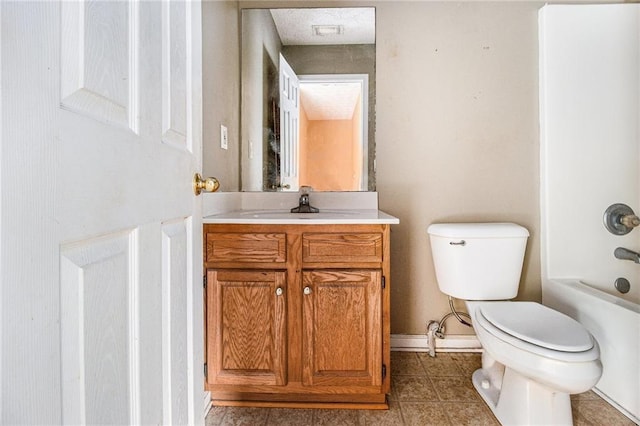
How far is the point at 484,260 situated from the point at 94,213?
64.8 inches

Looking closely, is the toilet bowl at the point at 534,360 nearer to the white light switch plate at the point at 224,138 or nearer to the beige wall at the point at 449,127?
the beige wall at the point at 449,127

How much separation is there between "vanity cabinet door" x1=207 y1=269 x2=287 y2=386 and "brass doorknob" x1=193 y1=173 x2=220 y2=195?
0.62 m

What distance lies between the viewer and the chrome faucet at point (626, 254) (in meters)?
1.75

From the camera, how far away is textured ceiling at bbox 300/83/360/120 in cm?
200

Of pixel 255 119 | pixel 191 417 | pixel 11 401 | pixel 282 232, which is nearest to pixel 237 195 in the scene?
pixel 255 119

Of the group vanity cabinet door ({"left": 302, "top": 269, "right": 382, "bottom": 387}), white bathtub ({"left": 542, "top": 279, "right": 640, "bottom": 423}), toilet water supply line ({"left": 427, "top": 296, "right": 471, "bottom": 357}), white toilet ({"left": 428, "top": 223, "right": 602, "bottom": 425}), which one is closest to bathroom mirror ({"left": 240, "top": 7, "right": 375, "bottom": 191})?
white toilet ({"left": 428, "top": 223, "right": 602, "bottom": 425})

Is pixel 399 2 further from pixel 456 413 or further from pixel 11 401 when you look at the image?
pixel 11 401

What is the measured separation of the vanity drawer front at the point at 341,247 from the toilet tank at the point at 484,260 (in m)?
0.49

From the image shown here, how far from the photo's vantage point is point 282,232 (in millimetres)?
1451

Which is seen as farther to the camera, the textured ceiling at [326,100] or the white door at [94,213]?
the textured ceiling at [326,100]

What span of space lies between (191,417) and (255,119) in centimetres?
154

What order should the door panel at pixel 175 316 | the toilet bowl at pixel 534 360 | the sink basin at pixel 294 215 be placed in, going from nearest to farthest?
the door panel at pixel 175 316, the toilet bowl at pixel 534 360, the sink basin at pixel 294 215

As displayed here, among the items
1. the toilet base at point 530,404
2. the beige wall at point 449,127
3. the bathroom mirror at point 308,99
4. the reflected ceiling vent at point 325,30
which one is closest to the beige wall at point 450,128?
the beige wall at point 449,127

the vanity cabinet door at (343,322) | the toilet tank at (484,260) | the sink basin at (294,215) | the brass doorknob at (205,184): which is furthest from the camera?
the toilet tank at (484,260)
